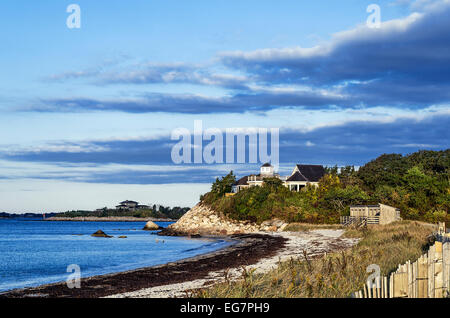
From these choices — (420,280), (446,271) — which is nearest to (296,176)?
(446,271)

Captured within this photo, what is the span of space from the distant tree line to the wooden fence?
4421cm

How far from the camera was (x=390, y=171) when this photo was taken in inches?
2576

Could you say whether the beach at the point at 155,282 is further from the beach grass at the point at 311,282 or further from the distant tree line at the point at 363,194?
the distant tree line at the point at 363,194

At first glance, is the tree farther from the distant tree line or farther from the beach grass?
the beach grass

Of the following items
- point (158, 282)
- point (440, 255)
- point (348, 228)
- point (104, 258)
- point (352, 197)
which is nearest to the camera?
point (440, 255)

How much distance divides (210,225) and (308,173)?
66.7 ft

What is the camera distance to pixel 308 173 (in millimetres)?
81812

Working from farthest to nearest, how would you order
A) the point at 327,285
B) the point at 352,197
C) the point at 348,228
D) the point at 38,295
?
1. the point at 352,197
2. the point at 348,228
3. the point at 38,295
4. the point at 327,285

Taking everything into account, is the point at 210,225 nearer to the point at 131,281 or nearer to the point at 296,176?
the point at 296,176

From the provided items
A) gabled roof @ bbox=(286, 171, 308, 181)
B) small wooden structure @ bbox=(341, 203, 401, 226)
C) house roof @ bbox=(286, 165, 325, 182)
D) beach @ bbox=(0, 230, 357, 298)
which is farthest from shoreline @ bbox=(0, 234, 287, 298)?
house roof @ bbox=(286, 165, 325, 182)

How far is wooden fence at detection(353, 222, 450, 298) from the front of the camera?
913 cm

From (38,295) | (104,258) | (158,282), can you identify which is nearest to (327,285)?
(158,282)
